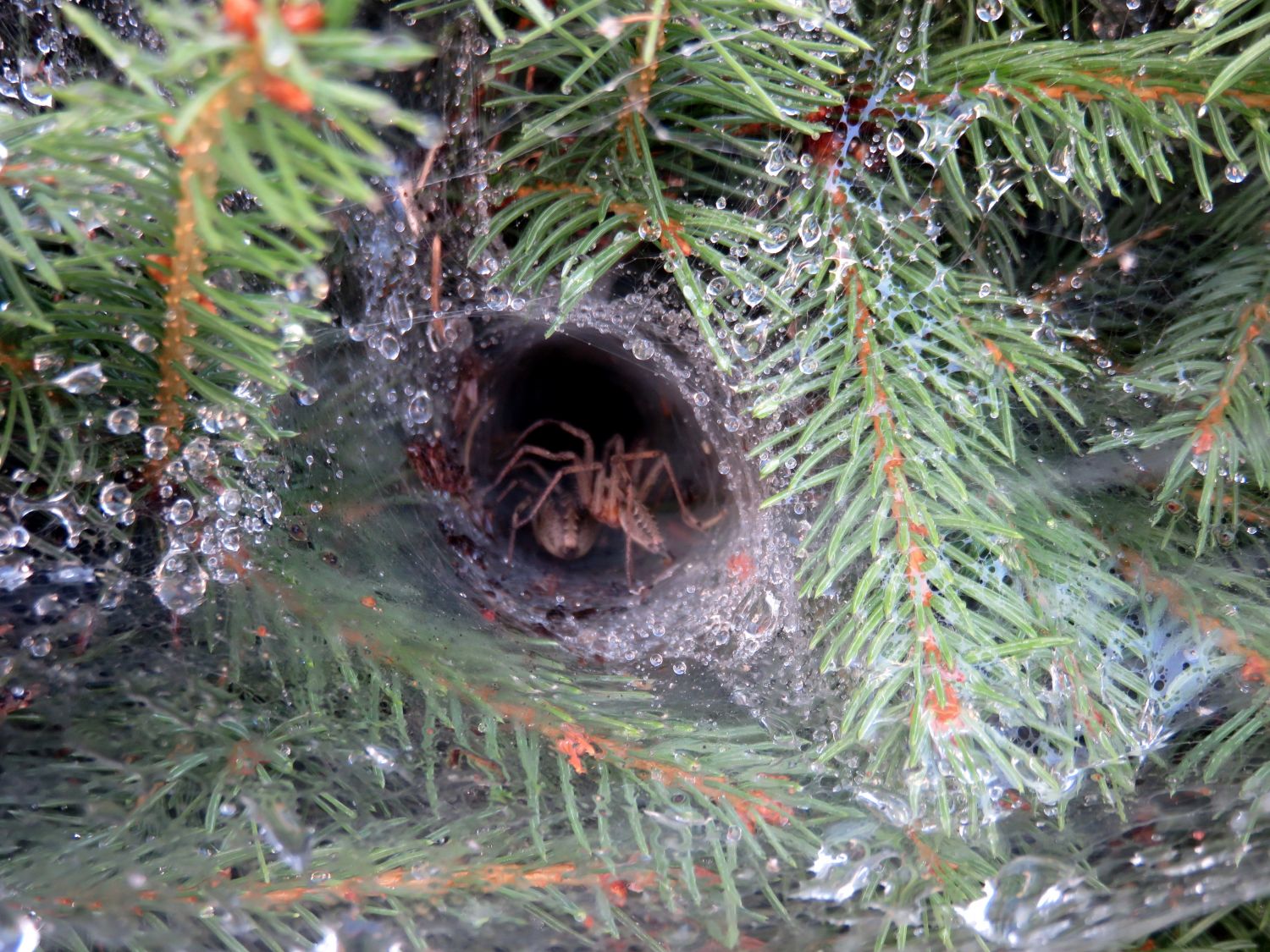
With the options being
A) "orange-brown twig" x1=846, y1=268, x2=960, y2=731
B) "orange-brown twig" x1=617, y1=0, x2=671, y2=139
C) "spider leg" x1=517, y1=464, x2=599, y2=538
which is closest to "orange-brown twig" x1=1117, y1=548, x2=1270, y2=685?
"orange-brown twig" x1=846, y1=268, x2=960, y2=731

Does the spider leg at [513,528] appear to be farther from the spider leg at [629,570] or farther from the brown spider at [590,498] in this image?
the spider leg at [629,570]

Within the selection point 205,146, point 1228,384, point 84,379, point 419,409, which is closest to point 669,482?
point 419,409

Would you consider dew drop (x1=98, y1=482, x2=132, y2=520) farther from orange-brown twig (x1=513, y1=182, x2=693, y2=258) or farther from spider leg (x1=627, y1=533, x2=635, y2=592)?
spider leg (x1=627, y1=533, x2=635, y2=592)

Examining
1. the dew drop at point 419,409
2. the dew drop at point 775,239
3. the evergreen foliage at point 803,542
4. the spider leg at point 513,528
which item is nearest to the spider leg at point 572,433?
the spider leg at point 513,528

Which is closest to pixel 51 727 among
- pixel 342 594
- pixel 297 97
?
pixel 342 594

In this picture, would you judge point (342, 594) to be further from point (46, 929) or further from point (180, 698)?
point (46, 929)
